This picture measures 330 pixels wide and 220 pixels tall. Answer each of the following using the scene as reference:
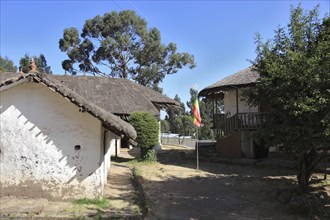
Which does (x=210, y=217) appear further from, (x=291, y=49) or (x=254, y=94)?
(x=291, y=49)

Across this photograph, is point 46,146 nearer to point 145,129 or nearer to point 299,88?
point 299,88

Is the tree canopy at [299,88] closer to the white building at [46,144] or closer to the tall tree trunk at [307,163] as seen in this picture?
the tall tree trunk at [307,163]

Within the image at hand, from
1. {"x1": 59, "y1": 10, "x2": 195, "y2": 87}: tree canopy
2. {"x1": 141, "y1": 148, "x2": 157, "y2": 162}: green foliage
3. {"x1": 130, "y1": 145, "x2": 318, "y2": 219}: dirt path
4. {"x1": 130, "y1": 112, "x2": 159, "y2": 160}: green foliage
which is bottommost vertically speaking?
{"x1": 130, "y1": 145, "x2": 318, "y2": 219}: dirt path

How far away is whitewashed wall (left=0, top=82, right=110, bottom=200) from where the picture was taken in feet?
31.4

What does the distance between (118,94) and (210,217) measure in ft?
54.4

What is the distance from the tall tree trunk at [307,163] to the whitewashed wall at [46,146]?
21.4 ft

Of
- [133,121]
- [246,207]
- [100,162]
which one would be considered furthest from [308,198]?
[133,121]

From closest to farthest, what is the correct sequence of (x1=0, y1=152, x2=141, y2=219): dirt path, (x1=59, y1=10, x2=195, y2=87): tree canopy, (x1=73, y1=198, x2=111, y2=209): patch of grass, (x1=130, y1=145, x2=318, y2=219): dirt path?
1. (x1=0, y1=152, x2=141, y2=219): dirt path
2. (x1=73, y1=198, x2=111, y2=209): patch of grass
3. (x1=130, y1=145, x2=318, y2=219): dirt path
4. (x1=59, y1=10, x2=195, y2=87): tree canopy

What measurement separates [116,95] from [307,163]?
52.3 feet

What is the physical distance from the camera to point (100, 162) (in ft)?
31.9

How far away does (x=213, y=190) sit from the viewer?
12.7 metres

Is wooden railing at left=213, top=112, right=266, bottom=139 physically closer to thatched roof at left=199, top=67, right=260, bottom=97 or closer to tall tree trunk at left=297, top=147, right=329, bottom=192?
thatched roof at left=199, top=67, right=260, bottom=97

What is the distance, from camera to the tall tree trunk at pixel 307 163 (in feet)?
35.0

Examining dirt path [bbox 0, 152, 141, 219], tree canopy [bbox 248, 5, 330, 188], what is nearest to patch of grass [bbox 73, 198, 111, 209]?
dirt path [bbox 0, 152, 141, 219]
